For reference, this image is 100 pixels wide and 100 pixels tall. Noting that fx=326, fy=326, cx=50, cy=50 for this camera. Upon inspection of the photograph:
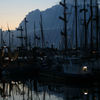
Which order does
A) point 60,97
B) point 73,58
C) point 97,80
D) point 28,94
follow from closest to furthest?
point 60,97, point 28,94, point 97,80, point 73,58

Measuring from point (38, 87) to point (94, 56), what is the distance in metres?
8.56

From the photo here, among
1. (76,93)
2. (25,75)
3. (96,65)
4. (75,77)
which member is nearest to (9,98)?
(76,93)

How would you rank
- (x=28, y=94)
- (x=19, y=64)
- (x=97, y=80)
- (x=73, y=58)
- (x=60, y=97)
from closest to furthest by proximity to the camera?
1. (x=60, y=97)
2. (x=28, y=94)
3. (x=97, y=80)
4. (x=73, y=58)
5. (x=19, y=64)

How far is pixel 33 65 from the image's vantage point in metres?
53.2

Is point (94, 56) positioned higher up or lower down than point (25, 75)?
higher up

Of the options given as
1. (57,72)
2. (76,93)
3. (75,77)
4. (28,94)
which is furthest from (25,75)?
(76,93)

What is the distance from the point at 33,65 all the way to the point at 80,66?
14362mm

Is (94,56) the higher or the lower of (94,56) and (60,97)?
the higher

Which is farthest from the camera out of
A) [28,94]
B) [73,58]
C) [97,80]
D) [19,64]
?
[19,64]

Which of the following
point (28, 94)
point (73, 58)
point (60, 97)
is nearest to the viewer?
point (60, 97)

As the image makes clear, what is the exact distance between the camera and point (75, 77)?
1551 inches

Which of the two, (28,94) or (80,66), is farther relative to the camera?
(80,66)

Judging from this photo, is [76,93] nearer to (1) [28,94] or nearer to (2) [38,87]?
(1) [28,94]

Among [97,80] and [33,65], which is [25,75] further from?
[97,80]
